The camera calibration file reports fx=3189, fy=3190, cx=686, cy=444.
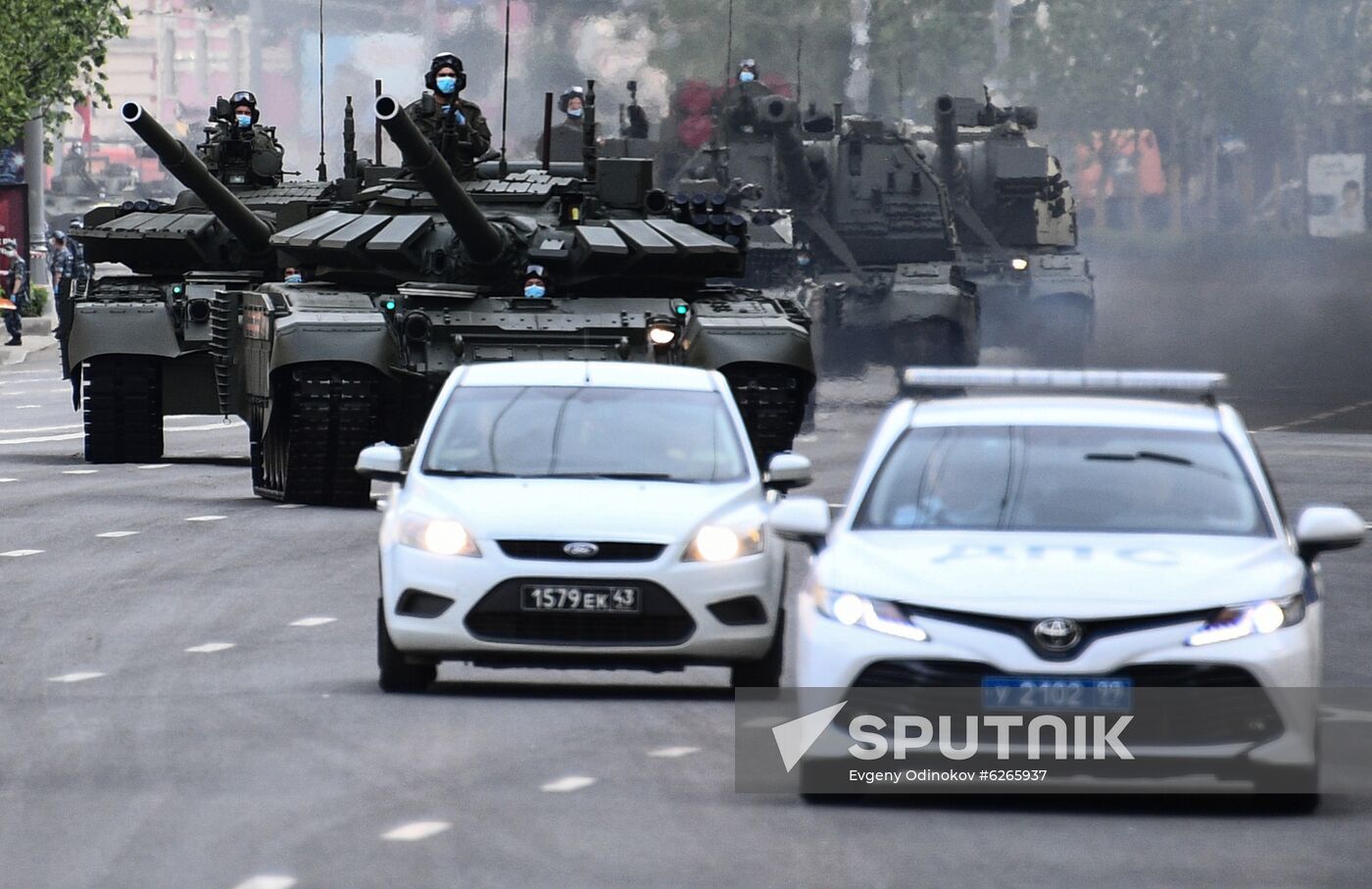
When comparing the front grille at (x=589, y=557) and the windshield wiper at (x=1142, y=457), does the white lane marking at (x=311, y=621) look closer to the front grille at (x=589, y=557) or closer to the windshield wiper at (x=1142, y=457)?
the front grille at (x=589, y=557)

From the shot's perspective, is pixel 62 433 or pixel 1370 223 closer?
pixel 62 433

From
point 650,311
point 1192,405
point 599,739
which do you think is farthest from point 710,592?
point 650,311

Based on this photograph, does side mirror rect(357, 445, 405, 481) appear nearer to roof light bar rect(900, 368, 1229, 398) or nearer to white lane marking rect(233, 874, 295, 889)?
roof light bar rect(900, 368, 1229, 398)

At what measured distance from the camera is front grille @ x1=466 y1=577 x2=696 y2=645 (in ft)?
38.7

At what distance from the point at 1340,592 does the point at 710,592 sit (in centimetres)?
622

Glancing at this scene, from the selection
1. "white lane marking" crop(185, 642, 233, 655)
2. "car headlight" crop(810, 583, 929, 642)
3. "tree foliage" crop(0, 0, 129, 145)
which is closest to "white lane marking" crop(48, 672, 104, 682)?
"white lane marking" crop(185, 642, 233, 655)

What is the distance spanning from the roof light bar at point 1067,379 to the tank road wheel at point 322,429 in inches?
432

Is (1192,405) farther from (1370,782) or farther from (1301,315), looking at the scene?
(1301,315)

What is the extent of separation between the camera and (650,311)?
2255 cm

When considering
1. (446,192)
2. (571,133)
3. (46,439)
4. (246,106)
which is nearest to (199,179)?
(246,106)

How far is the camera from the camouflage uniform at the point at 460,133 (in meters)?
23.8

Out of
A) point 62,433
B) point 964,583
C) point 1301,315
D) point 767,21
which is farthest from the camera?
point 1301,315

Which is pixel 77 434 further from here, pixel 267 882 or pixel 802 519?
pixel 267 882

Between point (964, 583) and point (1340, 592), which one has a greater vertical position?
point (964, 583)
